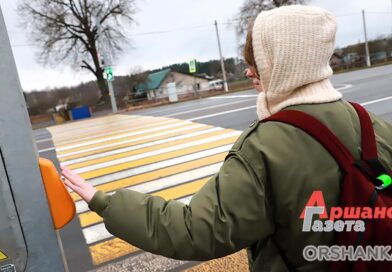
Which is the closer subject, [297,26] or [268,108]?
[297,26]

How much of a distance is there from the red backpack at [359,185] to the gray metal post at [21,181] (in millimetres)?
791

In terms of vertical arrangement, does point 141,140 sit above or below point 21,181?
below

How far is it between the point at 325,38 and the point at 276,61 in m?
0.17

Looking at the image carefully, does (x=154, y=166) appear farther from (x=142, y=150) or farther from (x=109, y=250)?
(x=109, y=250)

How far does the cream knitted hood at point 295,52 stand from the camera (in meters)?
1.18

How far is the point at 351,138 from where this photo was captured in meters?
1.20

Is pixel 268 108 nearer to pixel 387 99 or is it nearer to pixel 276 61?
pixel 276 61

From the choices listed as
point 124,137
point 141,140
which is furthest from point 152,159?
point 124,137

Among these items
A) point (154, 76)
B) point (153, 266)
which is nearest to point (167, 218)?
point (153, 266)

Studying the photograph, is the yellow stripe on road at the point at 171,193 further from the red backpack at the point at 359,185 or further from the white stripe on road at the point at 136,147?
the red backpack at the point at 359,185

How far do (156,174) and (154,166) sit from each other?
532 mm

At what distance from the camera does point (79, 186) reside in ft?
4.28

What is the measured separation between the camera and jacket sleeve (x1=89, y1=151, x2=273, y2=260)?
1.13m

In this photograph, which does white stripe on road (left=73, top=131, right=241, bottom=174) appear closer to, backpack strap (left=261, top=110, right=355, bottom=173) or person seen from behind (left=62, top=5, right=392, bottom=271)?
person seen from behind (left=62, top=5, right=392, bottom=271)
